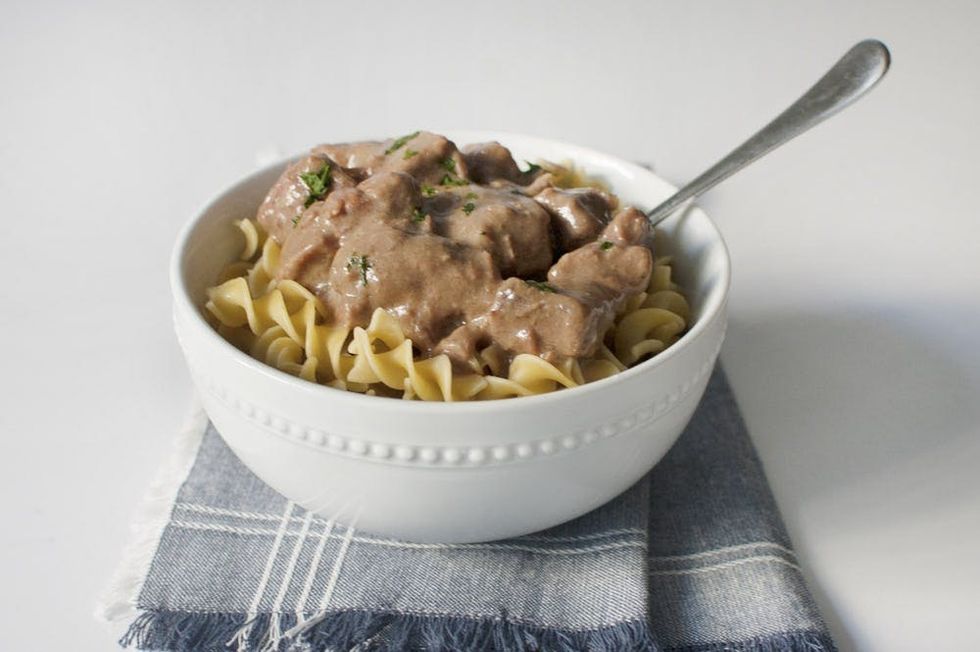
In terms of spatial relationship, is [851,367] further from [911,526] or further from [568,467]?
[568,467]

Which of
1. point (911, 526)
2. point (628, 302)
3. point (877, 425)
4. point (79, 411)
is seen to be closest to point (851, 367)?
point (877, 425)

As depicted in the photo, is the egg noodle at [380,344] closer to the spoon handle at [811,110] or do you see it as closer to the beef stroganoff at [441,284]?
the beef stroganoff at [441,284]

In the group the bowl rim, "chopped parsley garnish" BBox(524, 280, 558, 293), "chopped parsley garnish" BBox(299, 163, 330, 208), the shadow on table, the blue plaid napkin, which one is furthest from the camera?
the shadow on table

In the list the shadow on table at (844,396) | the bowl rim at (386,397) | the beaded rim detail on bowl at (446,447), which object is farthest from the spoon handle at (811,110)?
the beaded rim detail on bowl at (446,447)

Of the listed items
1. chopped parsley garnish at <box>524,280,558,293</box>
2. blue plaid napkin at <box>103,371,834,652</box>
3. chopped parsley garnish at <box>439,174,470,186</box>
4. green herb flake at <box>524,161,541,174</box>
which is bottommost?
blue plaid napkin at <box>103,371,834,652</box>

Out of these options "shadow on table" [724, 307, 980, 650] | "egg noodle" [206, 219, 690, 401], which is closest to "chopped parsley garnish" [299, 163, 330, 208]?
"egg noodle" [206, 219, 690, 401]

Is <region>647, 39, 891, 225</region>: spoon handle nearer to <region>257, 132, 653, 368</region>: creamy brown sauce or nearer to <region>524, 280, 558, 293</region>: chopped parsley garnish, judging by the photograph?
<region>257, 132, 653, 368</region>: creamy brown sauce
